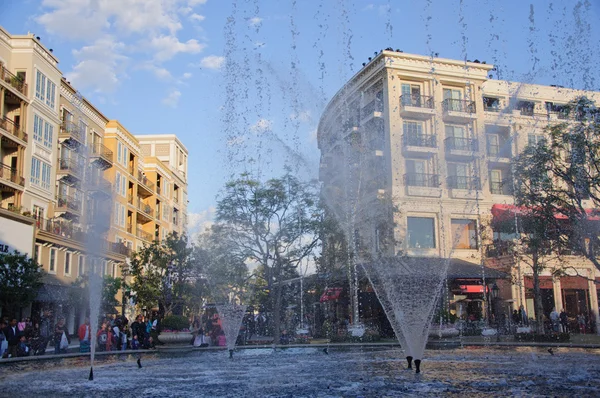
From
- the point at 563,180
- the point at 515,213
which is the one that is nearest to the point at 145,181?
the point at 515,213

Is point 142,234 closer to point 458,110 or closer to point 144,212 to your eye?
point 144,212

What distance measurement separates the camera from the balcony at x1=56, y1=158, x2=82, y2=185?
42438mm

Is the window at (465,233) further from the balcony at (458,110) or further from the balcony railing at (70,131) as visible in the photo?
the balcony railing at (70,131)

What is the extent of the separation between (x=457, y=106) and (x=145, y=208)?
37.1 m

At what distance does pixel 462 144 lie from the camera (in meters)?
42.0

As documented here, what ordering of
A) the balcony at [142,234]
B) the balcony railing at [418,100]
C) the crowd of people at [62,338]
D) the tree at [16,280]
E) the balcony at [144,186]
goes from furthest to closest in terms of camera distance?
the balcony at [144,186], the balcony at [142,234], the balcony railing at [418,100], the tree at [16,280], the crowd of people at [62,338]

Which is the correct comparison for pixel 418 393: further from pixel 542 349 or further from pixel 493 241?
pixel 493 241

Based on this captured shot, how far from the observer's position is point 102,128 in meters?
52.2

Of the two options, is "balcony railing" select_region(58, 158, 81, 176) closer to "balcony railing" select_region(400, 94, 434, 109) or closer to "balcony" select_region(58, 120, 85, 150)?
"balcony" select_region(58, 120, 85, 150)

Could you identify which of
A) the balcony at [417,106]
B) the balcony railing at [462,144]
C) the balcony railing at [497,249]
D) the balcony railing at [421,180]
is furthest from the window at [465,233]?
the balcony at [417,106]

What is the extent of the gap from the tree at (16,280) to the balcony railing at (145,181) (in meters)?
33.1

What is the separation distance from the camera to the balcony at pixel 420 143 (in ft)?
133

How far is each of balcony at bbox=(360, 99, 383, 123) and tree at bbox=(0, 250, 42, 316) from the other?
23555mm

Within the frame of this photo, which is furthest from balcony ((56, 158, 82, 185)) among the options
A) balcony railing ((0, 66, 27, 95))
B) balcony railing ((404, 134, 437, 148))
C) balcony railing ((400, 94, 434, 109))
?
balcony railing ((400, 94, 434, 109))
